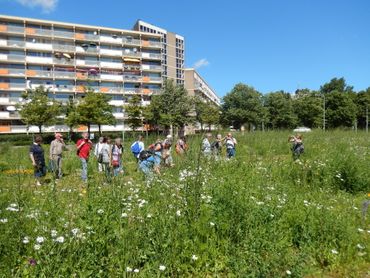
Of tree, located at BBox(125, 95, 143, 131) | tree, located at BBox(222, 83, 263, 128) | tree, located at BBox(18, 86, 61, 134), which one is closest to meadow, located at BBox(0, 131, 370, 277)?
tree, located at BBox(18, 86, 61, 134)

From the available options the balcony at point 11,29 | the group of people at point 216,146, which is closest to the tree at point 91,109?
the balcony at point 11,29

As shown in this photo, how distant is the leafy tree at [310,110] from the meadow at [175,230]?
63632 mm

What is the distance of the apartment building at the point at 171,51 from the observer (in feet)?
282

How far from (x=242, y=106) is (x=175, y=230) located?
66902 millimetres

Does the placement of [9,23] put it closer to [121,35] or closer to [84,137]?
[121,35]

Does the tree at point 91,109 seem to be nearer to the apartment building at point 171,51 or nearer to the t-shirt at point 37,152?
the t-shirt at point 37,152

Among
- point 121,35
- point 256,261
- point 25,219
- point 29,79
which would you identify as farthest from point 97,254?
point 121,35

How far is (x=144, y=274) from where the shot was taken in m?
3.45

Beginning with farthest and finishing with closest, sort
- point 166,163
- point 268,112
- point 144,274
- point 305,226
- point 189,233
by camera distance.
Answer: point 268,112 < point 166,163 < point 305,226 < point 189,233 < point 144,274

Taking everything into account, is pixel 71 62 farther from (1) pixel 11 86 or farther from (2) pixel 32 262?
(2) pixel 32 262

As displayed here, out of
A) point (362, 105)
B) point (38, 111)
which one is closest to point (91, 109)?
point (38, 111)

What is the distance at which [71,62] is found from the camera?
67125 mm

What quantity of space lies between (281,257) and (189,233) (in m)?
1.15

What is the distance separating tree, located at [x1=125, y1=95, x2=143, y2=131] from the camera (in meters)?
50.5
